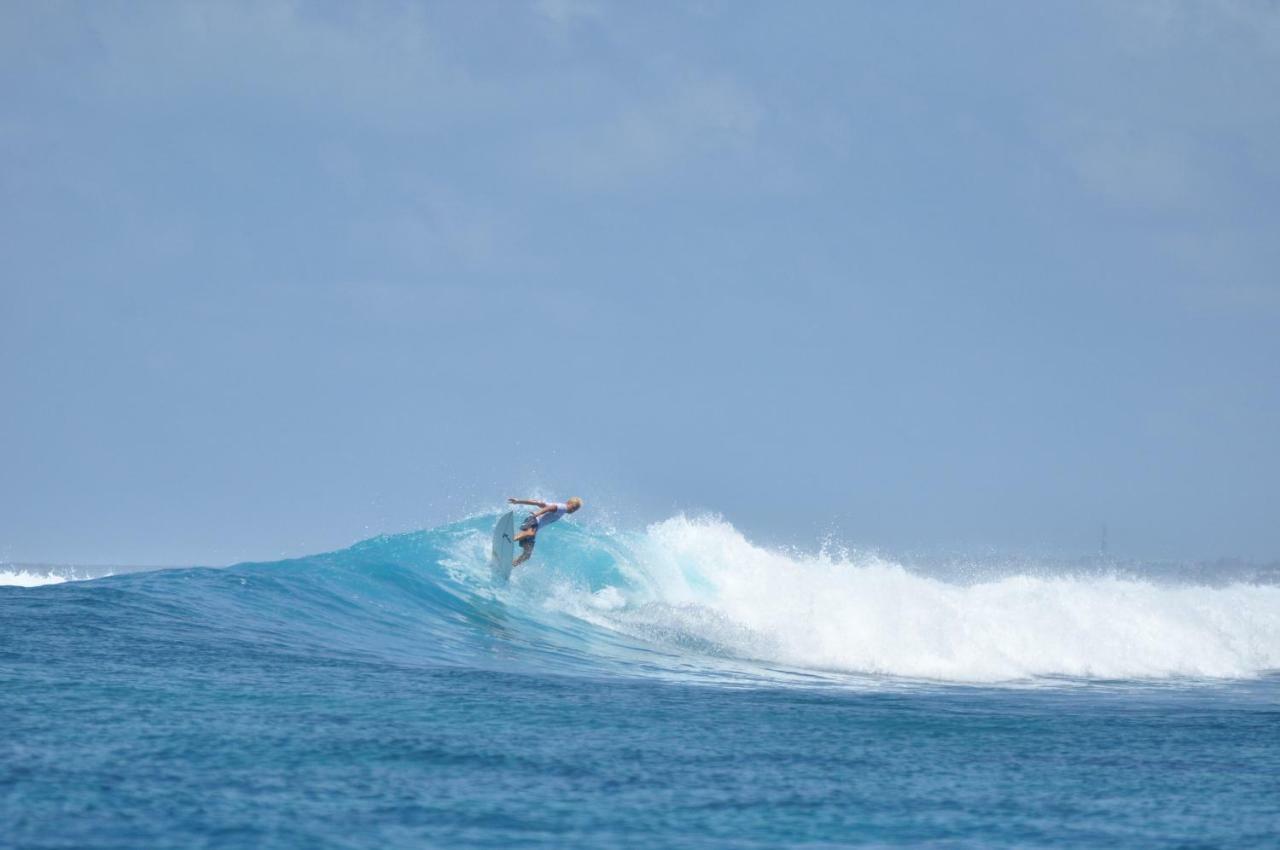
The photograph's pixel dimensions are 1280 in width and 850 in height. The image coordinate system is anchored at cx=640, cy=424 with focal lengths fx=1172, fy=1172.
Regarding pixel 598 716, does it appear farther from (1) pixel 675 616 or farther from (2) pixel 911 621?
(2) pixel 911 621

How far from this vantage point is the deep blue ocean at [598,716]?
24.1 ft

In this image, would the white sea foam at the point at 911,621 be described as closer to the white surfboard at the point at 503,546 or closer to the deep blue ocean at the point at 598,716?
the deep blue ocean at the point at 598,716

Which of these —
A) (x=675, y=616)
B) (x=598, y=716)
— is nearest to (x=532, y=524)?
(x=675, y=616)

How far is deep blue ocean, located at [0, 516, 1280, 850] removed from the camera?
7344mm

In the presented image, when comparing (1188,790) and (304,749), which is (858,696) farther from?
(304,749)

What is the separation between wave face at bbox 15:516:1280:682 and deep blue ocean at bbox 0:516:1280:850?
0.30ft

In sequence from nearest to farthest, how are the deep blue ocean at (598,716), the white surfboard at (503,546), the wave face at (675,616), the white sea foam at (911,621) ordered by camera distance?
A: the deep blue ocean at (598,716) → the wave face at (675,616) → the white sea foam at (911,621) → the white surfboard at (503,546)

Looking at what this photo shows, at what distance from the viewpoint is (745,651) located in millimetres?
17984

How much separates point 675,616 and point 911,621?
3.91 meters

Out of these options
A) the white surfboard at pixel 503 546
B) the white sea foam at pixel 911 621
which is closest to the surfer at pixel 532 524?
the white surfboard at pixel 503 546

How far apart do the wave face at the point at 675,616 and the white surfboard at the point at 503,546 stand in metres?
0.23

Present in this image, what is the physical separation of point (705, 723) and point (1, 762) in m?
5.76

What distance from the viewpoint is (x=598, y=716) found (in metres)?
10.9

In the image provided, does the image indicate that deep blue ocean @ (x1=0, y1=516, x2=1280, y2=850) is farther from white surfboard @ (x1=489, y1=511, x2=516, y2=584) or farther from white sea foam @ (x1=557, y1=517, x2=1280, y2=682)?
white surfboard @ (x1=489, y1=511, x2=516, y2=584)
